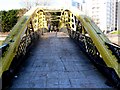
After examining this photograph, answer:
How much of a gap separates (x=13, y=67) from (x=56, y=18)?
14.2 metres

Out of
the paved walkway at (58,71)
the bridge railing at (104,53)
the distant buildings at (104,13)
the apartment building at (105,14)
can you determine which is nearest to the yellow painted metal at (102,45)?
the bridge railing at (104,53)

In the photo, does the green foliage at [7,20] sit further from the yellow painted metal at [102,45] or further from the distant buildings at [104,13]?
the distant buildings at [104,13]

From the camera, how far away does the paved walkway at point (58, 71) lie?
18.6 ft

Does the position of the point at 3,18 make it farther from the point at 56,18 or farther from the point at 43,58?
the point at 43,58

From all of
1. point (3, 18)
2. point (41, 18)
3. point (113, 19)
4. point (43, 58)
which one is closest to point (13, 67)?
point (43, 58)

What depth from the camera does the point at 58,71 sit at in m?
6.73

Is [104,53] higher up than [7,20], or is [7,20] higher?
[7,20]

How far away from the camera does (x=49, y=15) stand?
2186 centimetres

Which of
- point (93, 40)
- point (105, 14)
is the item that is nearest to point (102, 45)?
point (93, 40)

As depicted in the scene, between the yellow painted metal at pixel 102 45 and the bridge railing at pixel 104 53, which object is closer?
the bridge railing at pixel 104 53

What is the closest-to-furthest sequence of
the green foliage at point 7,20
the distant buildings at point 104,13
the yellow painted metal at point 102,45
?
the yellow painted metal at point 102,45
the green foliage at point 7,20
the distant buildings at point 104,13

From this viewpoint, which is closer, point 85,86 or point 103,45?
point 85,86

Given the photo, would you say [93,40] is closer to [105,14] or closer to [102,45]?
[102,45]

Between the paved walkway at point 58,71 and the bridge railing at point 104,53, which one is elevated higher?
the bridge railing at point 104,53
